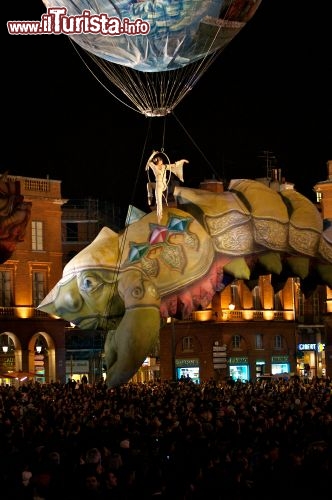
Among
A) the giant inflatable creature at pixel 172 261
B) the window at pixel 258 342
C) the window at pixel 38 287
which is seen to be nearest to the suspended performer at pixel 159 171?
the giant inflatable creature at pixel 172 261

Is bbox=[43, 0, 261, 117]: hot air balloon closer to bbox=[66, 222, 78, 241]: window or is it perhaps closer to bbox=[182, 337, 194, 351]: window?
bbox=[182, 337, 194, 351]: window

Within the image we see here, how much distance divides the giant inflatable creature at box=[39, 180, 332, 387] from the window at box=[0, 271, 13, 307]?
28.7 metres

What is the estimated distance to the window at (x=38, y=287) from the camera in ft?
211

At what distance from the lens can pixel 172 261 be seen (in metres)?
33.6

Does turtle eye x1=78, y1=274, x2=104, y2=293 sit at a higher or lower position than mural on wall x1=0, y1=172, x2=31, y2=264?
lower

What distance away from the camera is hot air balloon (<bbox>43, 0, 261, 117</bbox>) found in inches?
1223

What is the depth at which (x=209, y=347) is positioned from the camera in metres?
71.2

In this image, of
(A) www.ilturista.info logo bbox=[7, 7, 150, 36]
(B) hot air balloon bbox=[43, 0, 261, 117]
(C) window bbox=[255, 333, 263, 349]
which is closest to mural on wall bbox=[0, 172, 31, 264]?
(B) hot air balloon bbox=[43, 0, 261, 117]

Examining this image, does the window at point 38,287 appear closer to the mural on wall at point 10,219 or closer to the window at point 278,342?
the window at point 278,342

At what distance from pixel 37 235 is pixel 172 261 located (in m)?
32.4

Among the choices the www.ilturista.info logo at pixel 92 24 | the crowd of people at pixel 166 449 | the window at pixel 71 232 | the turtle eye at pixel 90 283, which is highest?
the window at pixel 71 232

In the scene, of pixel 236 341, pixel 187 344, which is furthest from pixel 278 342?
pixel 187 344

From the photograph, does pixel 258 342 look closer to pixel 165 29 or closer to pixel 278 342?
pixel 278 342

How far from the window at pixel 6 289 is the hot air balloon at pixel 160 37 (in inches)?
1188
